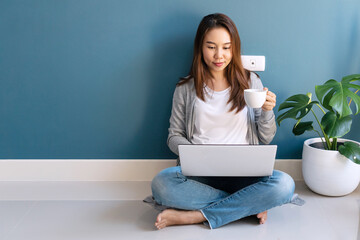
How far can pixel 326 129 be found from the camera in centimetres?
187

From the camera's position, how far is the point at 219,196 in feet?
Result: 5.93

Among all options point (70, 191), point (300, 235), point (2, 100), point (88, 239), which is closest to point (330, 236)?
point (300, 235)

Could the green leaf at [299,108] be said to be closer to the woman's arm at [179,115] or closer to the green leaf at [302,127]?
the green leaf at [302,127]

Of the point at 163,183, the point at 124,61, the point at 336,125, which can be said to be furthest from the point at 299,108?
the point at 124,61

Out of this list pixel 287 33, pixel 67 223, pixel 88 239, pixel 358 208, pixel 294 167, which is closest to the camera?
pixel 88 239

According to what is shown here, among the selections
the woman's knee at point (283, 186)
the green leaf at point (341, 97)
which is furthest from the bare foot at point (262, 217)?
the green leaf at point (341, 97)

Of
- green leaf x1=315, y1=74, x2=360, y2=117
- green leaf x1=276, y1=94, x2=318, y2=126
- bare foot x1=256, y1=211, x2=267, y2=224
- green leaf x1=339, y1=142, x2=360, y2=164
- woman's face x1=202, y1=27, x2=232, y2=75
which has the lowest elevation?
bare foot x1=256, y1=211, x2=267, y2=224

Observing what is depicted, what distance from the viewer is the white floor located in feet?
5.47

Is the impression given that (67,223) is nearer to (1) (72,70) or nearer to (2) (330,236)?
(1) (72,70)

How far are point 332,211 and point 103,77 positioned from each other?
1.41 metres

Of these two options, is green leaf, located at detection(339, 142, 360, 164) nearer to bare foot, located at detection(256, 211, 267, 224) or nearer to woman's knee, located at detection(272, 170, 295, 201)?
woman's knee, located at detection(272, 170, 295, 201)

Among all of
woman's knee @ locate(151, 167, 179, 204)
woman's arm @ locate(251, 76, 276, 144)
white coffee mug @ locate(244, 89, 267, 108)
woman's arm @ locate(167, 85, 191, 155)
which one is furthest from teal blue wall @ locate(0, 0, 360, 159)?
white coffee mug @ locate(244, 89, 267, 108)

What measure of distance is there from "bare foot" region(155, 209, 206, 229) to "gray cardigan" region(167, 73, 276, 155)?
0.31m

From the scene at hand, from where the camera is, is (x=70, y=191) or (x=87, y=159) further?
(x=87, y=159)
